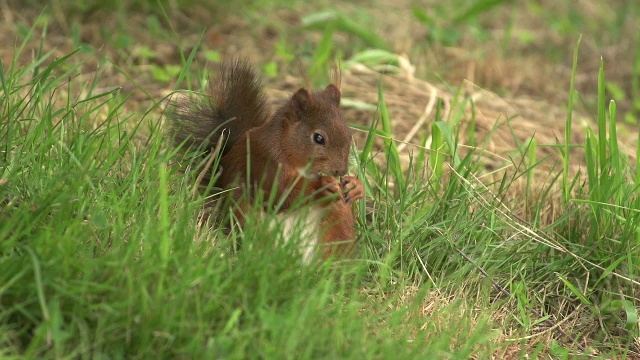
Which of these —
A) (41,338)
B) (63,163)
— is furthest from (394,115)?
(41,338)

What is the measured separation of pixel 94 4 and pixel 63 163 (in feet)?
8.96

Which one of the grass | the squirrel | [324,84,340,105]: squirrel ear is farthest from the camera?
[324,84,340,105]: squirrel ear

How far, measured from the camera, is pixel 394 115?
4816 millimetres

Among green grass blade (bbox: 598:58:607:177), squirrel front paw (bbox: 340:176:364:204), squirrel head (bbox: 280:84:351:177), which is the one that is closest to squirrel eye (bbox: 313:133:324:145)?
squirrel head (bbox: 280:84:351:177)

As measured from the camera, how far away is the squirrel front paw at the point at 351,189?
3100mm

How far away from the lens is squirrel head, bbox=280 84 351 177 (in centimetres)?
307

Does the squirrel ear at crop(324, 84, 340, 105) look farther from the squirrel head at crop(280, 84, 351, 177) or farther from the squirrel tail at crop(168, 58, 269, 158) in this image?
the squirrel tail at crop(168, 58, 269, 158)

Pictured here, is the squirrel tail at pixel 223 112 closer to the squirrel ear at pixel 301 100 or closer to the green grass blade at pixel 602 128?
the squirrel ear at pixel 301 100

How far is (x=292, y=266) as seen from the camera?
8.45 ft

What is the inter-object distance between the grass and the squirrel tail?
14 cm

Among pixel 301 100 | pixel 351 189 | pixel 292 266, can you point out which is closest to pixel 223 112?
pixel 301 100

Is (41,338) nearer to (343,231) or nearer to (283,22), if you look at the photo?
(343,231)

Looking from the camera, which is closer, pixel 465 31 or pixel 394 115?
pixel 394 115

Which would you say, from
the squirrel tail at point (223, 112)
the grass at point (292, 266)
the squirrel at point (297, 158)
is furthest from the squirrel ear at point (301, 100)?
the grass at point (292, 266)
